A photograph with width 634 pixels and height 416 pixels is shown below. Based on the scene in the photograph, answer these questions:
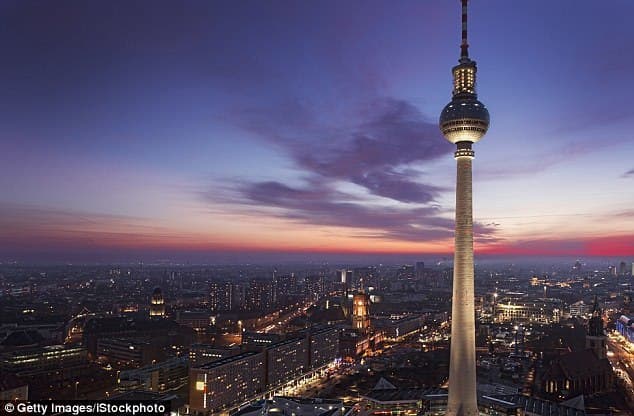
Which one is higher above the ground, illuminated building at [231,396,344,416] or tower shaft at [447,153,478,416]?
tower shaft at [447,153,478,416]

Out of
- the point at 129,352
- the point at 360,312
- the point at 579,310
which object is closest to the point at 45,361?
the point at 129,352

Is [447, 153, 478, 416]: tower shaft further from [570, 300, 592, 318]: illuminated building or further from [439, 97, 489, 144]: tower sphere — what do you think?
[570, 300, 592, 318]: illuminated building

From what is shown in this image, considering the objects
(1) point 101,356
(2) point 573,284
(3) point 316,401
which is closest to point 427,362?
(3) point 316,401

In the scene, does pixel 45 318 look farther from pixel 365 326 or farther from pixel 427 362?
pixel 427 362

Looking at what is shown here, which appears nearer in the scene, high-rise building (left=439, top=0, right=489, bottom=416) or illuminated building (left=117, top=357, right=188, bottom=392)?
high-rise building (left=439, top=0, right=489, bottom=416)

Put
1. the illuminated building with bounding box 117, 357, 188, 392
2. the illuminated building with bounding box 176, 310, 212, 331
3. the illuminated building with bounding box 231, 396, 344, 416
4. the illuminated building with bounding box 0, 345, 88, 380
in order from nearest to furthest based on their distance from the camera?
the illuminated building with bounding box 231, 396, 344, 416 → the illuminated building with bounding box 117, 357, 188, 392 → the illuminated building with bounding box 0, 345, 88, 380 → the illuminated building with bounding box 176, 310, 212, 331

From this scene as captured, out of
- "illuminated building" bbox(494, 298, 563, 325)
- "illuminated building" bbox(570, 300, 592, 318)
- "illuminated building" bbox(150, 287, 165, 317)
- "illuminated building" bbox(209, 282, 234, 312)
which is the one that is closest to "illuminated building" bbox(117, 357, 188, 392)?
"illuminated building" bbox(150, 287, 165, 317)
